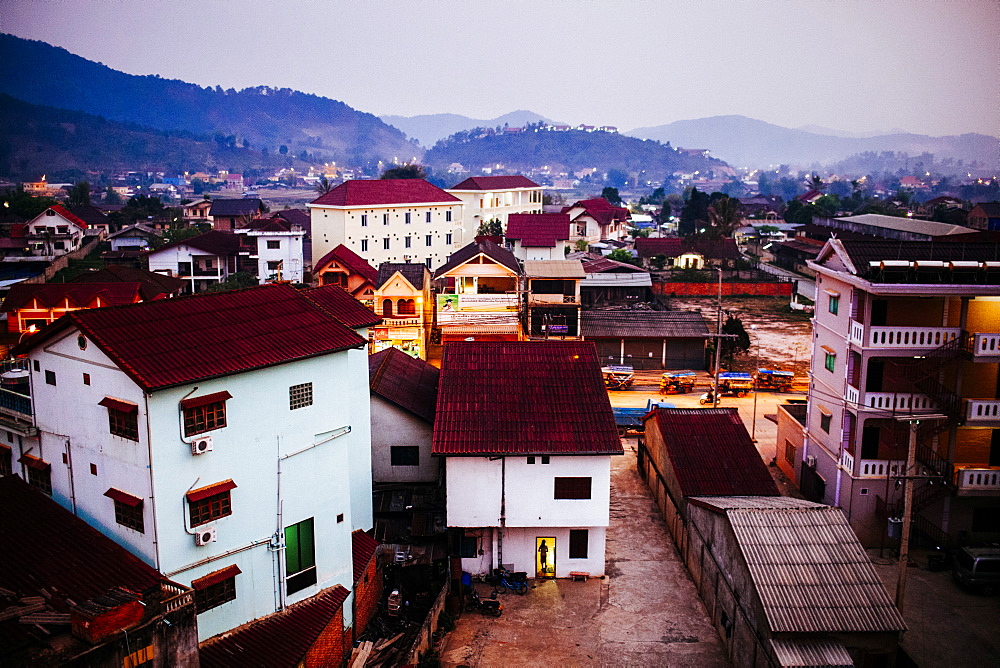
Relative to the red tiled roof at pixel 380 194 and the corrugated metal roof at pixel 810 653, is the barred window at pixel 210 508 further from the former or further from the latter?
the red tiled roof at pixel 380 194

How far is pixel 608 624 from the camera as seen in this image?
1555 centimetres

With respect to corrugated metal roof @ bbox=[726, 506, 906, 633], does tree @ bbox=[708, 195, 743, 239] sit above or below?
above

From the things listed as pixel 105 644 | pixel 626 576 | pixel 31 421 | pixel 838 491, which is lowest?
pixel 626 576

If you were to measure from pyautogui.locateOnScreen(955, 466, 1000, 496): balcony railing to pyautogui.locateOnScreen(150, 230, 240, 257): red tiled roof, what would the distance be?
4267 centimetres

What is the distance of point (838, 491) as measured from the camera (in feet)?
62.7

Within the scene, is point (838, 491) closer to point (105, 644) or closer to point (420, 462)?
point (420, 462)

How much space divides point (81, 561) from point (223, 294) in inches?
193

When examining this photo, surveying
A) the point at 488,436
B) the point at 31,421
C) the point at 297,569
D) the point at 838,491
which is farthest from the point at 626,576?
the point at 31,421

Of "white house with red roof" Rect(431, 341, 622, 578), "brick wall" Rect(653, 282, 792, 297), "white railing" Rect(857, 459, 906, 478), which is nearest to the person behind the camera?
"white house with red roof" Rect(431, 341, 622, 578)

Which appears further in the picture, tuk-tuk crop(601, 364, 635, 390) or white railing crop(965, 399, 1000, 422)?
tuk-tuk crop(601, 364, 635, 390)

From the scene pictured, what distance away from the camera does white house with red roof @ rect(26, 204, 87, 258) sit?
5566 centimetres

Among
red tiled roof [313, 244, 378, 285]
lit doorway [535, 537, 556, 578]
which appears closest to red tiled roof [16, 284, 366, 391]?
lit doorway [535, 537, 556, 578]

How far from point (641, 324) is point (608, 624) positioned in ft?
70.0

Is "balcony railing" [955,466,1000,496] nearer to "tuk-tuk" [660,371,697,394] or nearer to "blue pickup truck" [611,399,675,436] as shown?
"blue pickup truck" [611,399,675,436]
